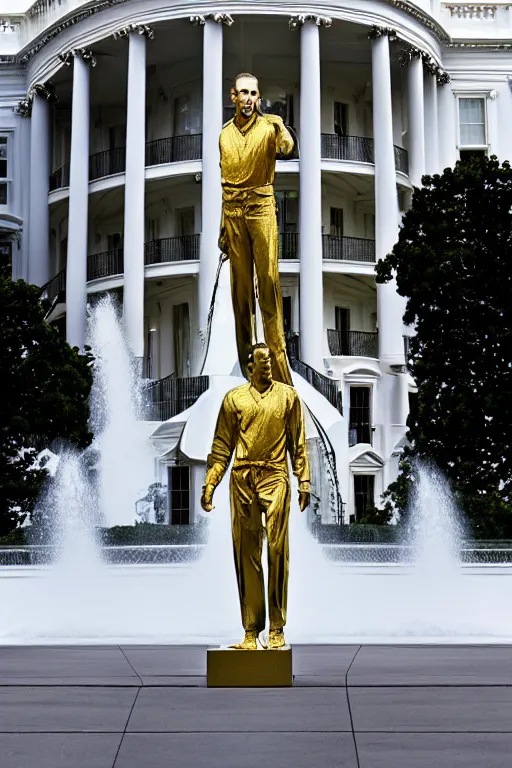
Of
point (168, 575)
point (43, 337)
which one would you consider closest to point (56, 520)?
point (43, 337)

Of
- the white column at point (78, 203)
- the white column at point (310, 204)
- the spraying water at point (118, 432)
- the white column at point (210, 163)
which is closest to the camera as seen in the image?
the spraying water at point (118, 432)

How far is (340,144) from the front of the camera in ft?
164

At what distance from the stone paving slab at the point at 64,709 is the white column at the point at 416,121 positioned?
40.9m

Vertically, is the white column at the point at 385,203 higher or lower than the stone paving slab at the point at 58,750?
higher

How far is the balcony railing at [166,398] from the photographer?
147 ft

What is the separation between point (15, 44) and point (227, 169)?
45.8m

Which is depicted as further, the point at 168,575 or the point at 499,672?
the point at 168,575

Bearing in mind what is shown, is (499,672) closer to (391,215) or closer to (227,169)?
(227,169)

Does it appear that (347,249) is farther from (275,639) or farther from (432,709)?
(432,709)

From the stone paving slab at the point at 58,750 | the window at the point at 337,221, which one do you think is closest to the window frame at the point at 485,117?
the window at the point at 337,221

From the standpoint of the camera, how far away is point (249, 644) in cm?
1144

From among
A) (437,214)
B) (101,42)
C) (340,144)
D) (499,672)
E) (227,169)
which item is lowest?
(499,672)

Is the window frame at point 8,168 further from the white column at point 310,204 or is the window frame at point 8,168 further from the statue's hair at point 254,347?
the statue's hair at point 254,347

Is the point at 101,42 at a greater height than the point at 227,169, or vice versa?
the point at 101,42
